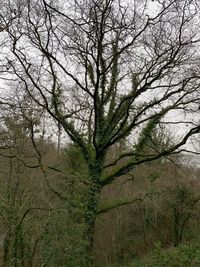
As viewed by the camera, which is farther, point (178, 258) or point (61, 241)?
point (178, 258)

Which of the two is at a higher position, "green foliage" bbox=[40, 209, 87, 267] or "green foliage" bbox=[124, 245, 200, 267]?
"green foliage" bbox=[40, 209, 87, 267]

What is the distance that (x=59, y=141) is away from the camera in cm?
2445

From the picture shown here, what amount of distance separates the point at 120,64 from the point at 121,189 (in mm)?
9117

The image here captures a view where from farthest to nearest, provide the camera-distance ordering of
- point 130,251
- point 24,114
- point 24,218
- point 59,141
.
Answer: point 59,141
point 130,251
point 24,114
point 24,218

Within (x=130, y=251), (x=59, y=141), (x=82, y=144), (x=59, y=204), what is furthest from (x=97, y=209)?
(x=59, y=204)

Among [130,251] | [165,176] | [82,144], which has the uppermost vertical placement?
[82,144]

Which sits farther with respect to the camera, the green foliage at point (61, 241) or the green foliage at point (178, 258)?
the green foliage at point (178, 258)

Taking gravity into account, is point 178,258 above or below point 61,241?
below

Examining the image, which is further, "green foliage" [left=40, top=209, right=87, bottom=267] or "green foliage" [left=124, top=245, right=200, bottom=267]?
"green foliage" [left=124, top=245, right=200, bottom=267]

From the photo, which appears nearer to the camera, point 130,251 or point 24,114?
point 24,114

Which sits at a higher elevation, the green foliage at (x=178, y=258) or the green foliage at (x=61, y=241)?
the green foliage at (x=61, y=241)

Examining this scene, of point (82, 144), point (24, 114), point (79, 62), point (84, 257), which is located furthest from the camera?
point (82, 144)

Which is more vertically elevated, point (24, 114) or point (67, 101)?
point (67, 101)

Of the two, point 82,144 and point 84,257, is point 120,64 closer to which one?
point 82,144
